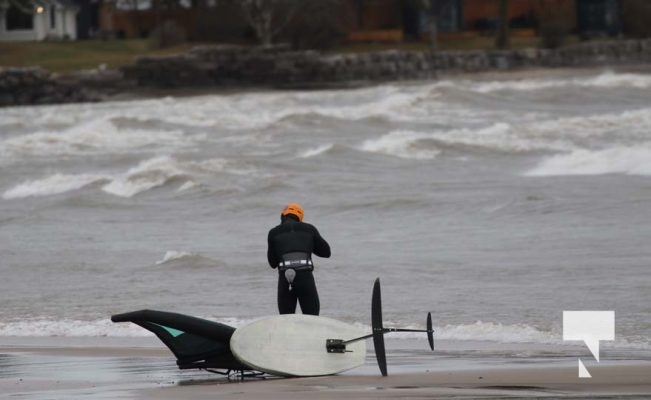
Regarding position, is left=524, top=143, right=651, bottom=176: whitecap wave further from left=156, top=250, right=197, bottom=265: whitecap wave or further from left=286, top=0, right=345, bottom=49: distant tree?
left=286, top=0, right=345, bottom=49: distant tree

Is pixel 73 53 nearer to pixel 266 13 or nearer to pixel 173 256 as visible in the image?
pixel 266 13

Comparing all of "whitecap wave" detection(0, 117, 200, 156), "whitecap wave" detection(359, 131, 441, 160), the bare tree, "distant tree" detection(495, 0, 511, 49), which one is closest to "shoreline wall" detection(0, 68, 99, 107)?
the bare tree

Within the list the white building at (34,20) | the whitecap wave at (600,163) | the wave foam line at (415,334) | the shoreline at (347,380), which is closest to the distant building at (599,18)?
the white building at (34,20)

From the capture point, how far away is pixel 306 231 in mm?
11477

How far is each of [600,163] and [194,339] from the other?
69.6 ft

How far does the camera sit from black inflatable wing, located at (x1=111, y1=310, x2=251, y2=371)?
10633mm

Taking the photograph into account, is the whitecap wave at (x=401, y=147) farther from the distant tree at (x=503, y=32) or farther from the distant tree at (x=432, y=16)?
Result: the distant tree at (x=432, y=16)

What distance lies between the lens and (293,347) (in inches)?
421

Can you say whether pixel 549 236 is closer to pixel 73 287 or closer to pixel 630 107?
pixel 73 287

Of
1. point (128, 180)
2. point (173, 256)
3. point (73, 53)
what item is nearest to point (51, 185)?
point (128, 180)

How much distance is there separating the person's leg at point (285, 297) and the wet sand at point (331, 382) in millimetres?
767

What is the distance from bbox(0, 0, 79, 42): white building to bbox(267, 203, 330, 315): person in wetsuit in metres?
→ 58.7

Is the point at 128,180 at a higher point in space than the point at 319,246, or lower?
lower

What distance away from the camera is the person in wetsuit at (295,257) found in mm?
11453
